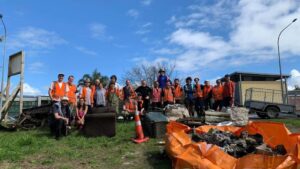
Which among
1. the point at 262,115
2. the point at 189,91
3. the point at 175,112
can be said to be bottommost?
the point at 262,115

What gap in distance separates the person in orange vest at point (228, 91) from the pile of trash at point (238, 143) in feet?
22.0

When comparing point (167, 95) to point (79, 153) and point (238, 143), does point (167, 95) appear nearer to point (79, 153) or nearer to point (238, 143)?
point (79, 153)

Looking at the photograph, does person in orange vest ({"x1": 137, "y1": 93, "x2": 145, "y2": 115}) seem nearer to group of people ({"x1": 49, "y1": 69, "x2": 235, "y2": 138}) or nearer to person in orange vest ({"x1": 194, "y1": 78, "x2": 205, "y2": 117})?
group of people ({"x1": 49, "y1": 69, "x2": 235, "y2": 138})

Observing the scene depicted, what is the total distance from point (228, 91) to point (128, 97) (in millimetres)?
4119

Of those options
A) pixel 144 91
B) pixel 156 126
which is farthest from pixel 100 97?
pixel 156 126

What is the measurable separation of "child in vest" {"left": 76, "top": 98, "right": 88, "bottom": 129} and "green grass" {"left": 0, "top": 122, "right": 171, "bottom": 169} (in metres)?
0.85

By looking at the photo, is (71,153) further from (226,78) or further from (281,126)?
(226,78)

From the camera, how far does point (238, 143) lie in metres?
8.12

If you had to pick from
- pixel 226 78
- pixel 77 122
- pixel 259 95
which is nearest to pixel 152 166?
pixel 77 122

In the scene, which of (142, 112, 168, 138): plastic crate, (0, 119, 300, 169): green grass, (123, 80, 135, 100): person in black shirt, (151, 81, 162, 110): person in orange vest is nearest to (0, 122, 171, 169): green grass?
(0, 119, 300, 169): green grass

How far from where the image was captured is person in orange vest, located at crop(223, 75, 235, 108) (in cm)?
1608

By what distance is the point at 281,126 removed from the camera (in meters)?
8.38

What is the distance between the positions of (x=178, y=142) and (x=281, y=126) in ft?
7.42

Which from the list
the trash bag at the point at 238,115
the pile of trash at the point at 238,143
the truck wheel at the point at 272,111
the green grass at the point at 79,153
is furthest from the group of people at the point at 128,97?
the truck wheel at the point at 272,111
